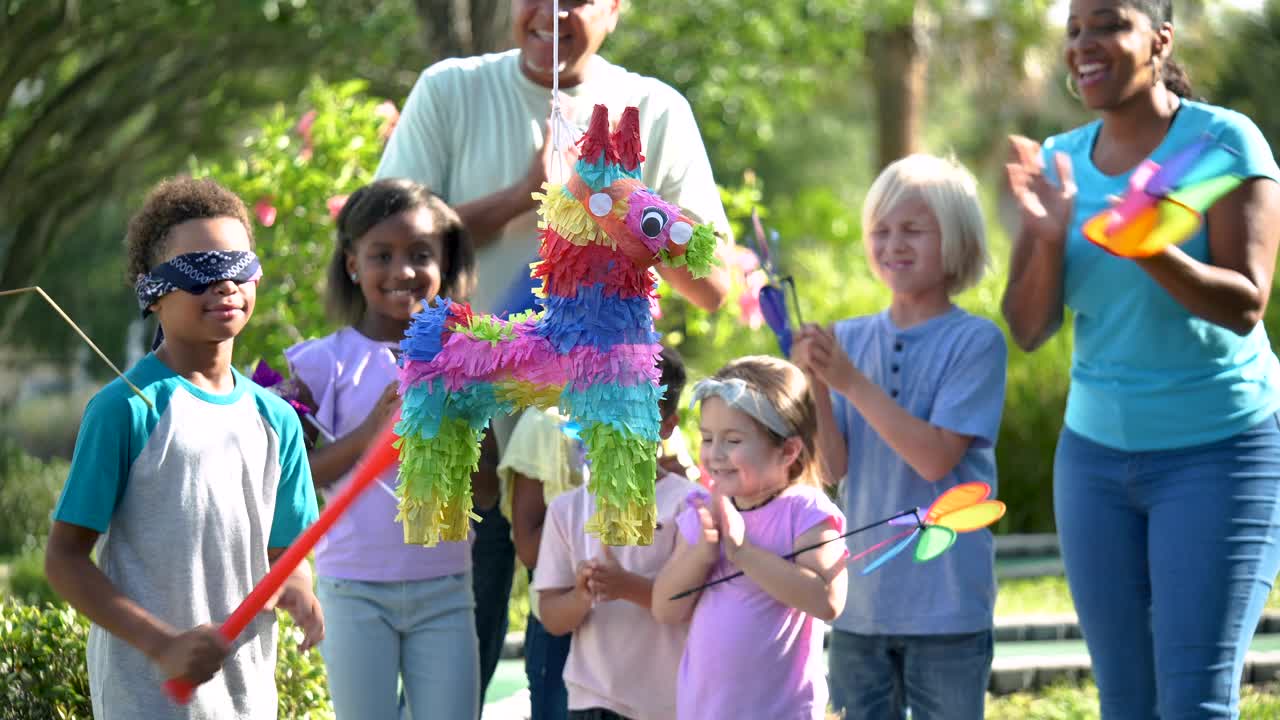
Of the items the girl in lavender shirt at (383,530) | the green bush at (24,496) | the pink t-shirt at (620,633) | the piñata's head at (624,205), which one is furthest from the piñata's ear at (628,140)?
the green bush at (24,496)

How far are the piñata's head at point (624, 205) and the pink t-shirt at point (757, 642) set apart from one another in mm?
1131

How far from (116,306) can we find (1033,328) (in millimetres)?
18160

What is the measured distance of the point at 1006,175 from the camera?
138 inches

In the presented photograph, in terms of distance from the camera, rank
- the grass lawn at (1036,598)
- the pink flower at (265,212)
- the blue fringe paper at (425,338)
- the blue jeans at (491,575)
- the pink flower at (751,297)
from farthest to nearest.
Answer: the grass lawn at (1036,598), the pink flower at (751,297), the pink flower at (265,212), the blue jeans at (491,575), the blue fringe paper at (425,338)

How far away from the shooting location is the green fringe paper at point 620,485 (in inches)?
93.2

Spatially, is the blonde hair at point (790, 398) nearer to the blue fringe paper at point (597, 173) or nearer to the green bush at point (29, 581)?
the blue fringe paper at point (597, 173)

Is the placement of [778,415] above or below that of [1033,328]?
below

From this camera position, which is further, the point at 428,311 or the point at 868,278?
the point at 868,278

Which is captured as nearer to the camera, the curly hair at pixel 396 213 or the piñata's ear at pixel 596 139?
the piñata's ear at pixel 596 139

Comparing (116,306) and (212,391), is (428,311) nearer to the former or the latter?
(212,391)

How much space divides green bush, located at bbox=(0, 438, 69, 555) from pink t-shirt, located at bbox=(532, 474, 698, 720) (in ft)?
22.4

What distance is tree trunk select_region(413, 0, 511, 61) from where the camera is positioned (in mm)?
7992

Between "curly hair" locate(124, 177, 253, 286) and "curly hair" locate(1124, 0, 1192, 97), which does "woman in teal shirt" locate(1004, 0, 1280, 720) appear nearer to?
"curly hair" locate(1124, 0, 1192, 97)

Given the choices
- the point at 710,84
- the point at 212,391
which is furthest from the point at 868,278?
the point at 212,391
